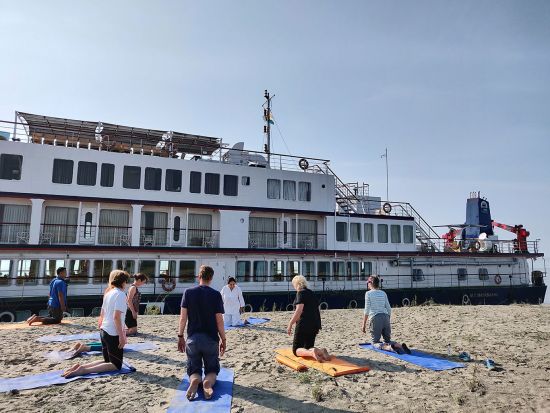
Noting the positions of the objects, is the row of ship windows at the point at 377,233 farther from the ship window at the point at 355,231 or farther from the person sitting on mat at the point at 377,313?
the person sitting on mat at the point at 377,313

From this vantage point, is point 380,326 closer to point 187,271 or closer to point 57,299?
point 57,299

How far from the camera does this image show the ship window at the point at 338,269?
22.2 metres

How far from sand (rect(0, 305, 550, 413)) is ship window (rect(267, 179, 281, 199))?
11538mm

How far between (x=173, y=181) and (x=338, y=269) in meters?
10.3

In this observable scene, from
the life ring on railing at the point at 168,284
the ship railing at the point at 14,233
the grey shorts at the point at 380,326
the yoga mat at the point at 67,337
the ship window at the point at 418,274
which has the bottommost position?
the yoga mat at the point at 67,337

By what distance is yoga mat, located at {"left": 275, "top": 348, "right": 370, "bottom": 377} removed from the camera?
22.5 ft

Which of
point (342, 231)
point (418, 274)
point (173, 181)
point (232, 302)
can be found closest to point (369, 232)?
point (342, 231)

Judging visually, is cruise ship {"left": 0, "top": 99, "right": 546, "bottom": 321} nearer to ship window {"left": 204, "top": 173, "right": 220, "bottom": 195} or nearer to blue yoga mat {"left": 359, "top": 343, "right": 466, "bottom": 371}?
ship window {"left": 204, "top": 173, "right": 220, "bottom": 195}

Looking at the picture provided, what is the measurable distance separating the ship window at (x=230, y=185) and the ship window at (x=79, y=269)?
7491 mm

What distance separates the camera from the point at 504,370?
7301 millimetres

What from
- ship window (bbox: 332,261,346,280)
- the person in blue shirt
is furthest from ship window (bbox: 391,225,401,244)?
the person in blue shirt

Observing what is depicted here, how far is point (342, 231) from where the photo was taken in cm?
2327

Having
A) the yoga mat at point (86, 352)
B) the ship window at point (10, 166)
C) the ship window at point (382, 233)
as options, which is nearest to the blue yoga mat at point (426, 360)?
the yoga mat at point (86, 352)

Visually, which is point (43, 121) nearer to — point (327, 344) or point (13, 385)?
point (13, 385)
